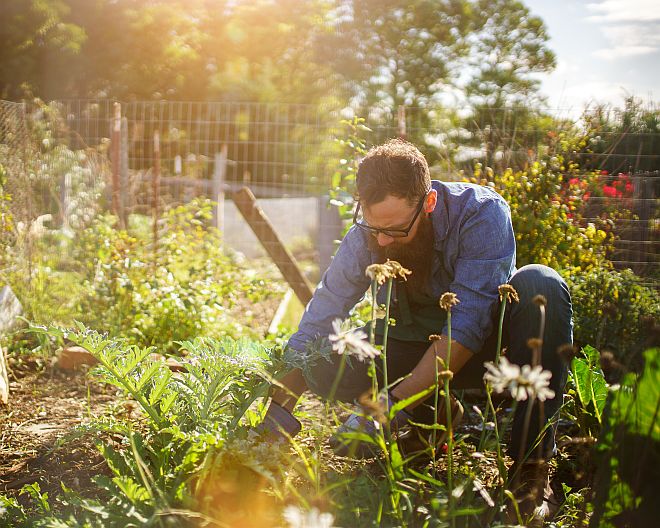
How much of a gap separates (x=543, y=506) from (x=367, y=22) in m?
24.6

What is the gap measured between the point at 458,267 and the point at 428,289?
1.16ft

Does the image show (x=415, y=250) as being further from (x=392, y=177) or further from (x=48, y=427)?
(x=48, y=427)

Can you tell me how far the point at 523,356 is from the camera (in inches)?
89.8

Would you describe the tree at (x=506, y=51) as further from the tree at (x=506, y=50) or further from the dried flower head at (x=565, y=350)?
the dried flower head at (x=565, y=350)

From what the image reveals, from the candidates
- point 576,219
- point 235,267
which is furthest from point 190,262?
point 576,219

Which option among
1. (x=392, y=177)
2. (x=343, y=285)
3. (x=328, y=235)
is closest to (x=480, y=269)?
(x=392, y=177)

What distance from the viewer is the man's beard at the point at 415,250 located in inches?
97.7

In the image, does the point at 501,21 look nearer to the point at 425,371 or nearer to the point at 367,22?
the point at 367,22

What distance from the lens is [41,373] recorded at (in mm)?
3789

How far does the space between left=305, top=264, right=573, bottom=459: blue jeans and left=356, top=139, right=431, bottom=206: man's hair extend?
0.50 meters

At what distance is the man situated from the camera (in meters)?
2.19

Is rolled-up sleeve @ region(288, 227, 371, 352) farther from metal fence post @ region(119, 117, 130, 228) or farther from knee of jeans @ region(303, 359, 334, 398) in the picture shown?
metal fence post @ region(119, 117, 130, 228)

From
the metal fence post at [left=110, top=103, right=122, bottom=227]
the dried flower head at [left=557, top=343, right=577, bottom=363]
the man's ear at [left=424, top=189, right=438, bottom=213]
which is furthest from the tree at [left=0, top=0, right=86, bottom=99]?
the dried flower head at [left=557, top=343, right=577, bottom=363]

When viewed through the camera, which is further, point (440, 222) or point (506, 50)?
point (506, 50)
